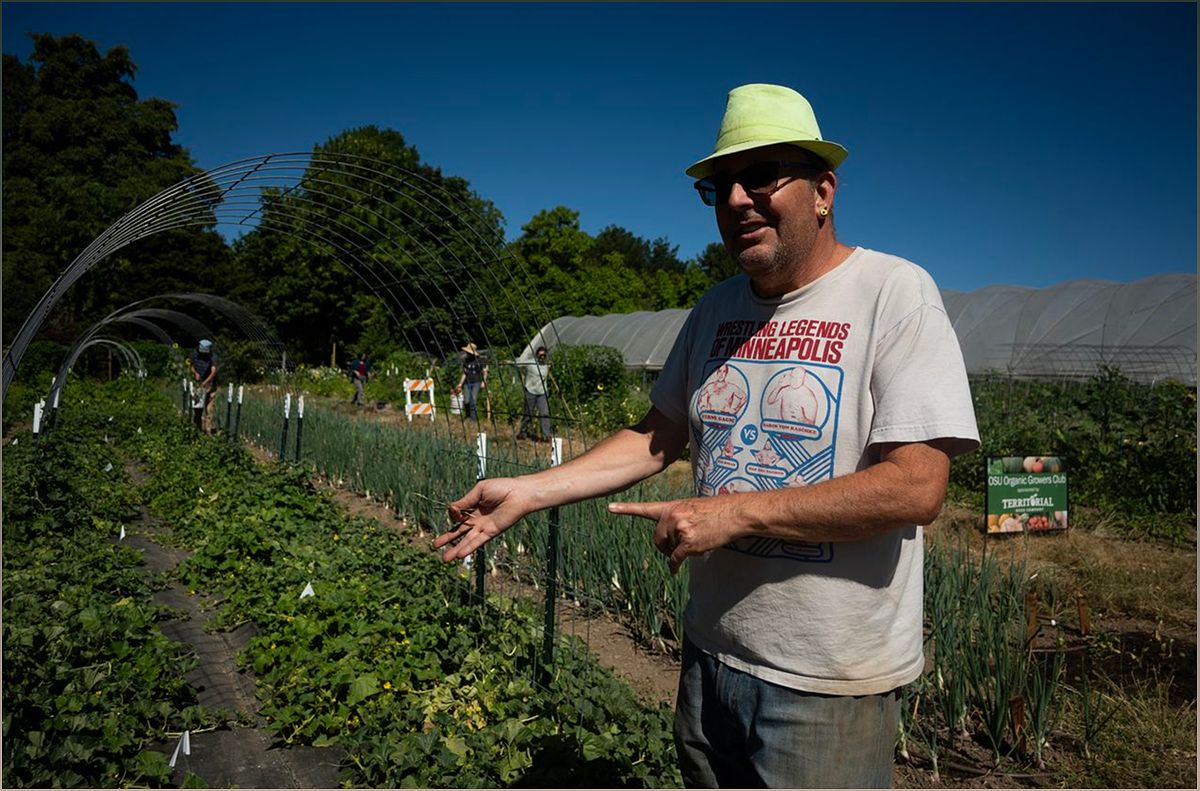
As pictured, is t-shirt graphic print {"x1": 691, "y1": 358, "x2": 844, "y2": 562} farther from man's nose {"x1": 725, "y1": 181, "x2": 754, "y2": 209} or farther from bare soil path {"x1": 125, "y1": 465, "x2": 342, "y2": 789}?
bare soil path {"x1": 125, "y1": 465, "x2": 342, "y2": 789}

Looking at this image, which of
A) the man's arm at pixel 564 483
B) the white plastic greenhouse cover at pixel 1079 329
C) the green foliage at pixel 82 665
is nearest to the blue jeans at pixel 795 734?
the man's arm at pixel 564 483

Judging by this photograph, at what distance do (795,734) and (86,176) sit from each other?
3474 cm

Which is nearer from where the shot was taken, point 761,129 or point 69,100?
point 761,129

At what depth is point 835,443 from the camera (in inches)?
46.8

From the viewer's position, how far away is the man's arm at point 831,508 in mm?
1055

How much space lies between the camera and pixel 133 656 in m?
3.04

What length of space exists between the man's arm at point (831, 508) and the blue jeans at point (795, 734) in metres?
0.27

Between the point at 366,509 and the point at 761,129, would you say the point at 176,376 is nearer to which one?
the point at 366,509

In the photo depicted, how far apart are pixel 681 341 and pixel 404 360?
690 inches

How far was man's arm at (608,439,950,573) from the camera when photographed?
3.46 feet

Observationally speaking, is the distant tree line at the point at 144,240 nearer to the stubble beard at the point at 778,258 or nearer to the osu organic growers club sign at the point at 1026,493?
the osu organic growers club sign at the point at 1026,493

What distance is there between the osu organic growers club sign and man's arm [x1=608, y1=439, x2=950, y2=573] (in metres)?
4.68

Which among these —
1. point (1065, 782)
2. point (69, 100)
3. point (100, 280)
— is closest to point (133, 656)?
point (1065, 782)

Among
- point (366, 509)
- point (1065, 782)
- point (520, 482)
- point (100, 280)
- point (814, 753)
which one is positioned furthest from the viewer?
point (100, 280)
